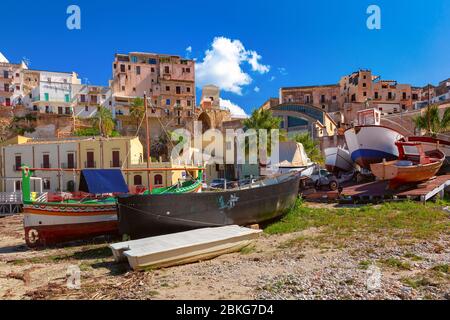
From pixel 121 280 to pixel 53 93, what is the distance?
6143cm

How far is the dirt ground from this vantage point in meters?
6.82

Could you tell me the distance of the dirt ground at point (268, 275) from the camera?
268 inches

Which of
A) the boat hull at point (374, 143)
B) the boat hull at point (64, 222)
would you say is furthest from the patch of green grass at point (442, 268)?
the boat hull at point (374, 143)

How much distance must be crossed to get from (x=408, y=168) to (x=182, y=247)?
15.3m

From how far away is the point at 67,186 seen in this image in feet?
107

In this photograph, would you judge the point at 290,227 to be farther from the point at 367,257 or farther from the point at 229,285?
the point at 229,285

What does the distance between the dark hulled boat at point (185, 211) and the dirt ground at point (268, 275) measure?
5.23ft

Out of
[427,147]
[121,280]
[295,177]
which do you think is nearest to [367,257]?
[121,280]

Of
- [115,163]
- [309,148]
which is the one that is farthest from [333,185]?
[115,163]

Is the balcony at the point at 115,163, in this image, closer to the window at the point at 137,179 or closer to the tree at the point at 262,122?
the window at the point at 137,179

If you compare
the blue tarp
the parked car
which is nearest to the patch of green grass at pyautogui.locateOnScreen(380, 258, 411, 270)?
the blue tarp

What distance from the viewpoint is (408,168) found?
61.2 ft

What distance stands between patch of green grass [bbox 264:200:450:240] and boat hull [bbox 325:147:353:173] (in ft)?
38.0

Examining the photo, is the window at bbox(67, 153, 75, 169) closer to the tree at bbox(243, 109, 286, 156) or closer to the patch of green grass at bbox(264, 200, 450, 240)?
the tree at bbox(243, 109, 286, 156)
